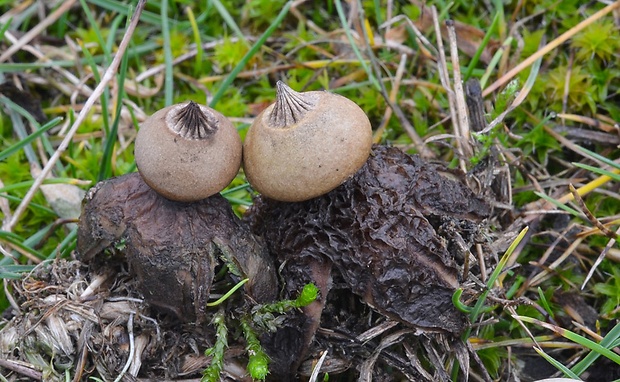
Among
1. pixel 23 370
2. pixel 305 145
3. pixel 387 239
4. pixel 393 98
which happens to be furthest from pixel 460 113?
pixel 23 370

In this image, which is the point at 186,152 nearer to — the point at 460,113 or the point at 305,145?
the point at 305,145

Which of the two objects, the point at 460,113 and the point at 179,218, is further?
the point at 460,113

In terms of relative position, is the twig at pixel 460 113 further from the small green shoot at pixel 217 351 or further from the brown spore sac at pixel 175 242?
the small green shoot at pixel 217 351

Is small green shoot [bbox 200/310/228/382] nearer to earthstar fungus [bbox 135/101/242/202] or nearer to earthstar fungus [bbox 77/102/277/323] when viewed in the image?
earthstar fungus [bbox 77/102/277/323]

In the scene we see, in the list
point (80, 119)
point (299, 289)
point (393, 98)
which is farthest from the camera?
point (393, 98)

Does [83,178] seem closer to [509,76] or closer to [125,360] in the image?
[125,360]

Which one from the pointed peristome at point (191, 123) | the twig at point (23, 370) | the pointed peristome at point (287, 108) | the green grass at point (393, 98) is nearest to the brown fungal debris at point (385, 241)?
the green grass at point (393, 98)

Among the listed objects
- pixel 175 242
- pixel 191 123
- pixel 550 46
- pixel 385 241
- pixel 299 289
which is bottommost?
pixel 299 289
